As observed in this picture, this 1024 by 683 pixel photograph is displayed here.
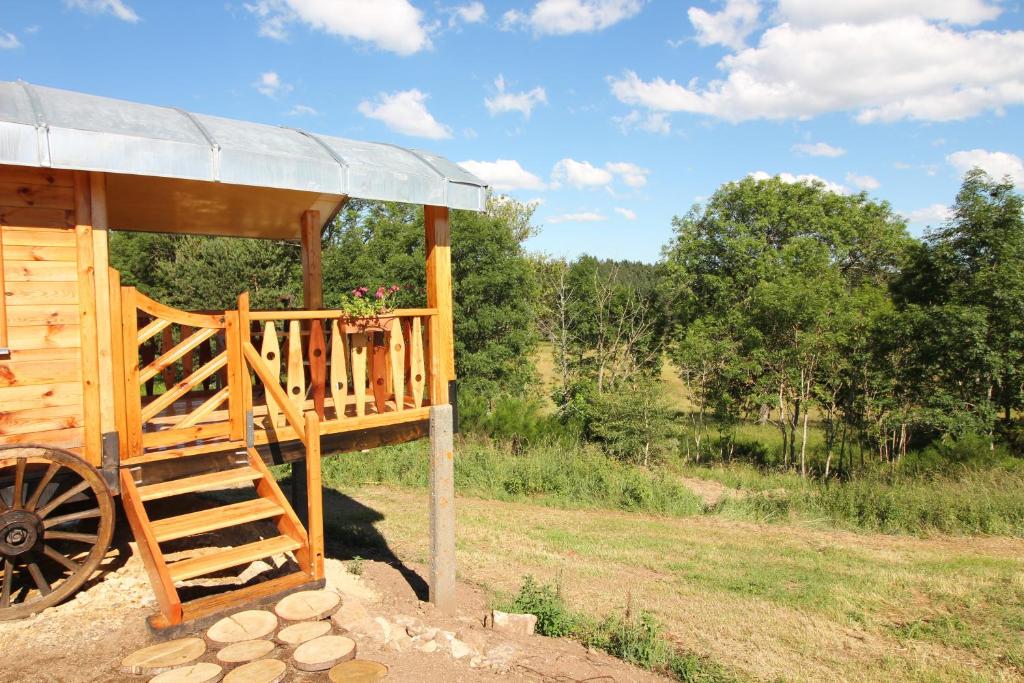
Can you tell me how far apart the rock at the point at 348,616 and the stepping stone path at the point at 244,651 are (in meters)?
0.49

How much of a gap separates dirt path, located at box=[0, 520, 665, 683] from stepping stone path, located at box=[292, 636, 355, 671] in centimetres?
6

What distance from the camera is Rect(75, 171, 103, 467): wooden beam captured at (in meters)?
4.62

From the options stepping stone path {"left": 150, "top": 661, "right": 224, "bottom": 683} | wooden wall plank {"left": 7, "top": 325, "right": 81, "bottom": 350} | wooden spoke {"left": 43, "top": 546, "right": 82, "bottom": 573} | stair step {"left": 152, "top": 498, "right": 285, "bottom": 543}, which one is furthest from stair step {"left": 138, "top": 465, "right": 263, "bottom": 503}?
stepping stone path {"left": 150, "top": 661, "right": 224, "bottom": 683}

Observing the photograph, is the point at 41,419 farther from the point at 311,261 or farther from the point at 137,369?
the point at 311,261

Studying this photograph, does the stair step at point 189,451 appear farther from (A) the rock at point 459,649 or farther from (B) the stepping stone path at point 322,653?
(A) the rock at point 459,649

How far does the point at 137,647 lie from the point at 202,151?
3.36 m

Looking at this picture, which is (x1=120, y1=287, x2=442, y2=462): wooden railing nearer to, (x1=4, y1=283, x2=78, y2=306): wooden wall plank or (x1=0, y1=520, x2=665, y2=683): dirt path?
(x1=4, y1=283, x2=78, y2=306): wooden wall plank

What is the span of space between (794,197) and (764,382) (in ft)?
43.8

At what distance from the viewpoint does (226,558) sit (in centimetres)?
453

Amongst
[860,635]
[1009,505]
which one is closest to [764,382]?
[1009,505]

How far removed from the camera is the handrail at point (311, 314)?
536cm

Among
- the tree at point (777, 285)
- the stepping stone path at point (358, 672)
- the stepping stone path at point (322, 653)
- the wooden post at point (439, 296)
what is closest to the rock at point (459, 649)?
the stepping stone path at point (358, 672)

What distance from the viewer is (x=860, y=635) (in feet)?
21.8

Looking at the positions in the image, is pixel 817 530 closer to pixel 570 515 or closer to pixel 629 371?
pixel 570 515
